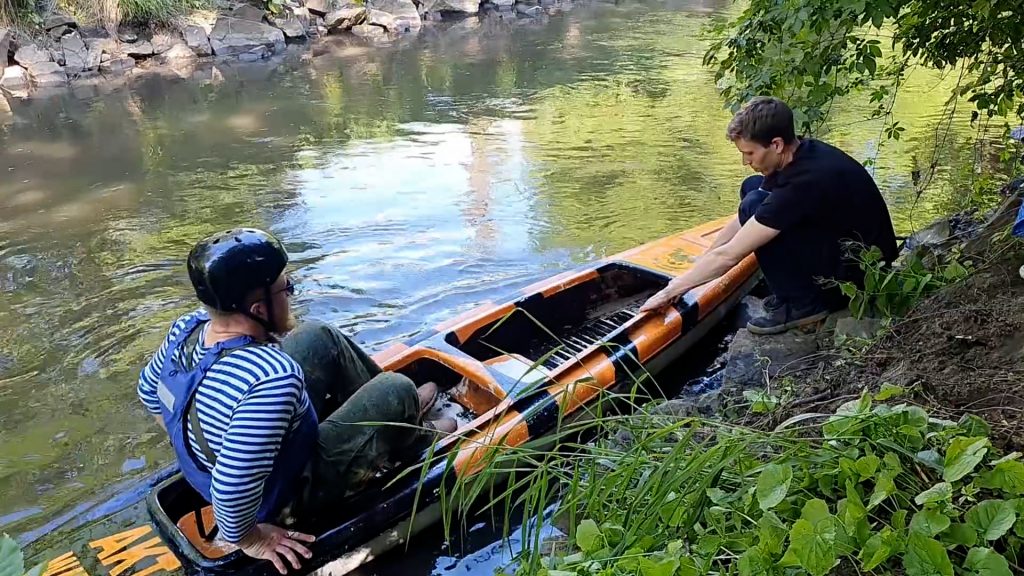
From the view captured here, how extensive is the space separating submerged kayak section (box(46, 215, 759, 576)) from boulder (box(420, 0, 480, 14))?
54.1ft

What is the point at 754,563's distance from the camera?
159 cm

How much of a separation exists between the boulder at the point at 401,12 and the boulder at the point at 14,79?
7.87 metres

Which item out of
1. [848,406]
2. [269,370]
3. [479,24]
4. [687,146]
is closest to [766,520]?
[848,406]

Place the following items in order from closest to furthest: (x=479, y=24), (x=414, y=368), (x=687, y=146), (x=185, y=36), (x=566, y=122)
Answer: (x=414, y=368) → (x=687, y=146) → (x=566, y=122) → (x=185, y=36) → (x=479, y=24)

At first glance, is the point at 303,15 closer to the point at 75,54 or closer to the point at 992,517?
the point at 75,54

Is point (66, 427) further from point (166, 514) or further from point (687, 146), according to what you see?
point (687, 146)

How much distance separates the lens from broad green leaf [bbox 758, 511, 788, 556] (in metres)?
1.60

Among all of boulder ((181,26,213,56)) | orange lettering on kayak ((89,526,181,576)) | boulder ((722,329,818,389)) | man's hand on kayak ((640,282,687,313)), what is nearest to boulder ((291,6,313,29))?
boulder ((181,26,213,56))

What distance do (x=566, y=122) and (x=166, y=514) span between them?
8.77 metres

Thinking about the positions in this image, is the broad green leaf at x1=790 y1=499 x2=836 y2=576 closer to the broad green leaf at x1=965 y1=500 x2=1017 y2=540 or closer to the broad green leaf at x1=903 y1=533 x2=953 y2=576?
the broad green leaf at x1=903 y1=533 x2=953 y2=576

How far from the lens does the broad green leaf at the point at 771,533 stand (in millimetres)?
1601

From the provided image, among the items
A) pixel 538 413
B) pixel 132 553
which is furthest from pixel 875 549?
pixel 132 553

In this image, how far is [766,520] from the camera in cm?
166

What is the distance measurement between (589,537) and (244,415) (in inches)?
40.5
